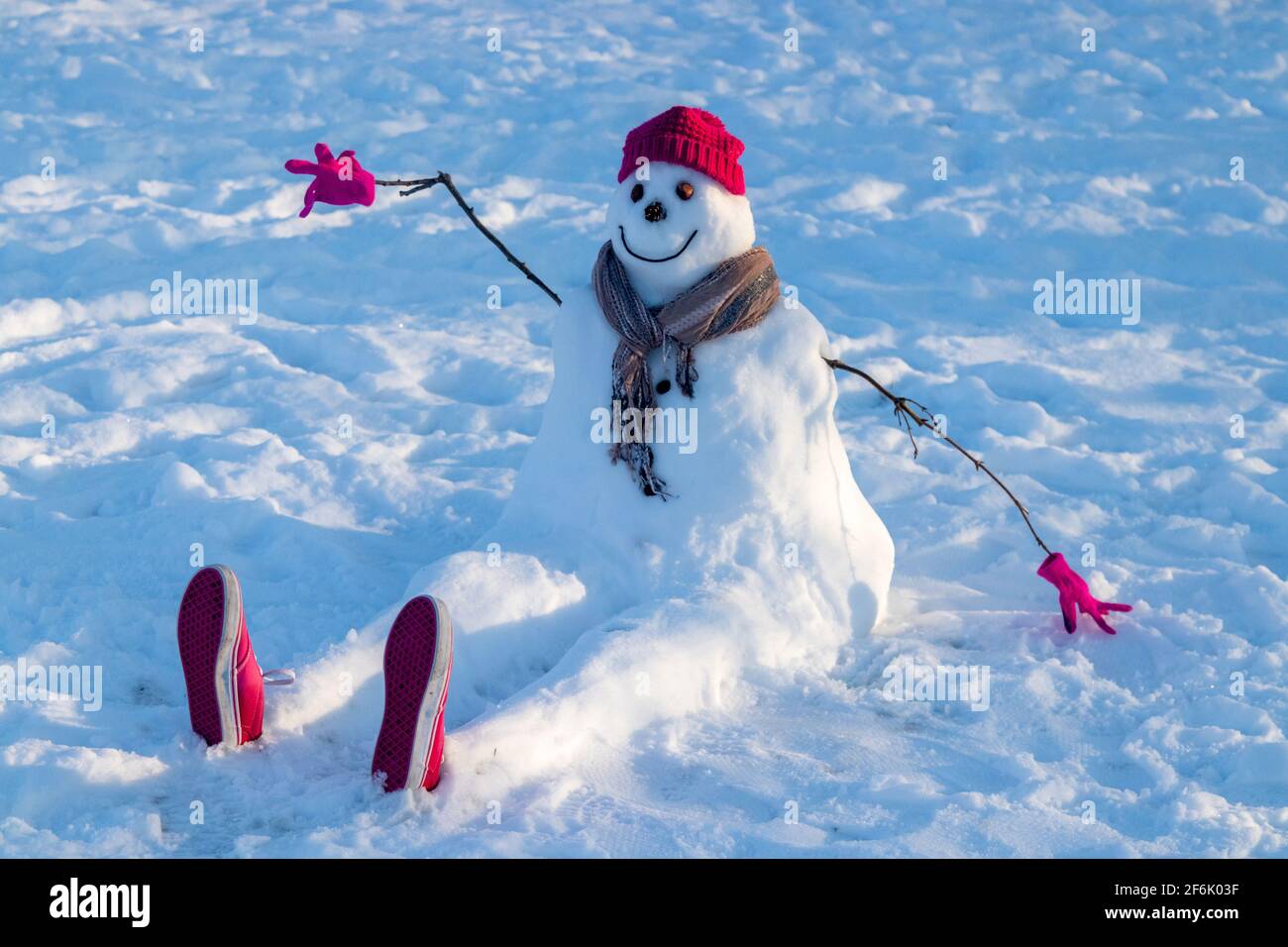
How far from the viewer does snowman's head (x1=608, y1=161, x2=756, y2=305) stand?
316 centimetres

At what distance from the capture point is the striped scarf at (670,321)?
3172 mm

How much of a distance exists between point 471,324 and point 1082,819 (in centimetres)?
357

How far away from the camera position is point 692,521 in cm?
322

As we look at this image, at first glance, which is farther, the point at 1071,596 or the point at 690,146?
the point at 1071,596

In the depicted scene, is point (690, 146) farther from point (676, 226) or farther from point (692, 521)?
point (692, 521)

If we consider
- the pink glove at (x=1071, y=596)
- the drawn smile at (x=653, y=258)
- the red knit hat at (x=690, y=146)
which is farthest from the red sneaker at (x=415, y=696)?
the pink glove at (x=1071, y=596)

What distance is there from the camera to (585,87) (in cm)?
745

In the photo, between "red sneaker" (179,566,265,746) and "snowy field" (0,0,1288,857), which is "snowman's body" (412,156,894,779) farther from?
"red sneaker" (179,566,265,746)

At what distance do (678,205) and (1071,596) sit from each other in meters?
1.44

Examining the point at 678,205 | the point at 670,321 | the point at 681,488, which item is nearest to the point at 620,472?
the point at 681,488

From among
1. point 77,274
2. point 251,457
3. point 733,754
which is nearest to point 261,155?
point 77,274

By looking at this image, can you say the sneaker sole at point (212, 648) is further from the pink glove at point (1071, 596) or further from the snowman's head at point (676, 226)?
the pink glove at point (1071, 596)
